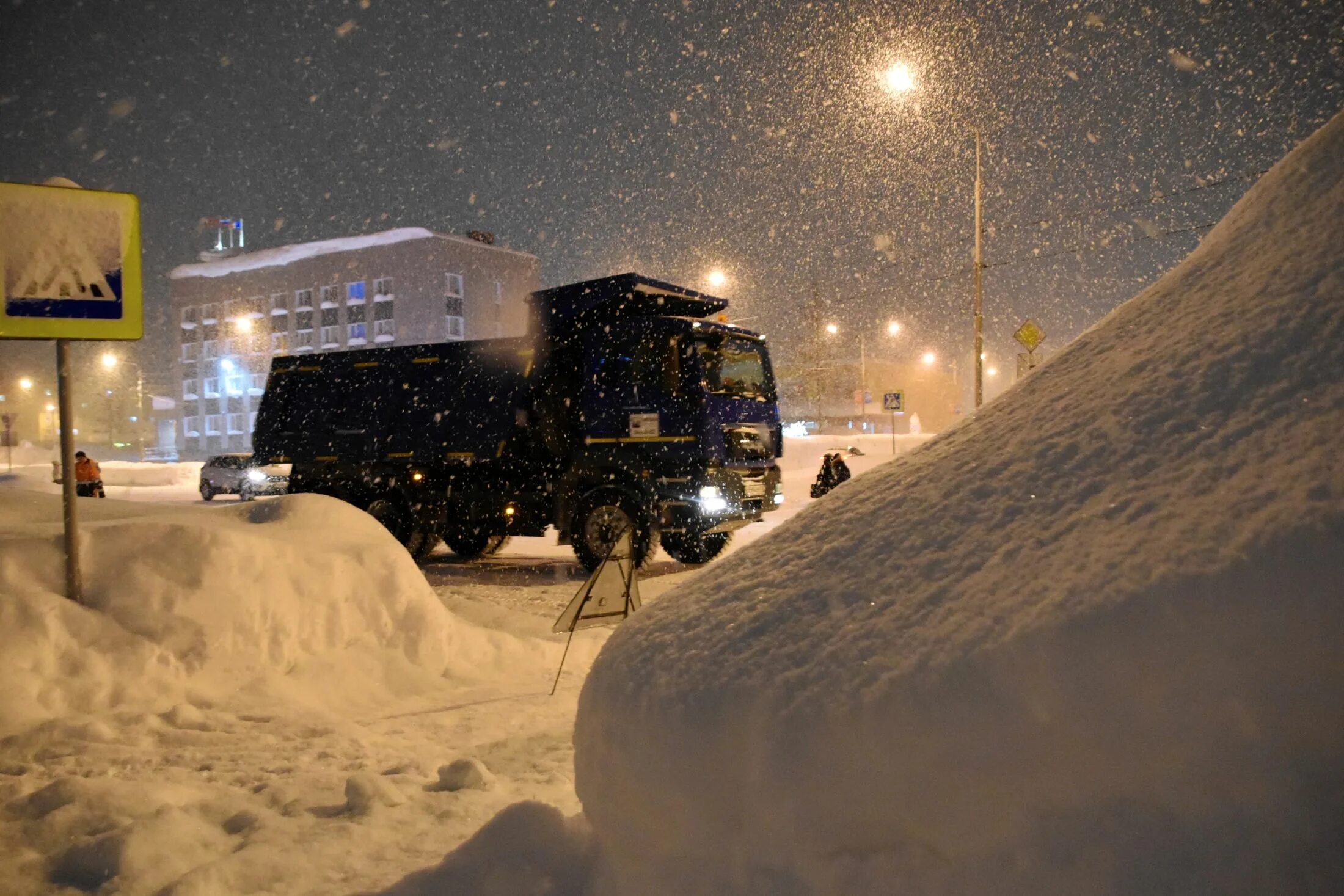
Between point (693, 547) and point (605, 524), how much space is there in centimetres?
165

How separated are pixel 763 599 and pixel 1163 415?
1.11 m

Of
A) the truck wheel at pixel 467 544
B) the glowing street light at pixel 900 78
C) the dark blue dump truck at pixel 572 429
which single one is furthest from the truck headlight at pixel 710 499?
the glowing street light at pixel 900 78

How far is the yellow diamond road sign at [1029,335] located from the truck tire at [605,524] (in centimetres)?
1132

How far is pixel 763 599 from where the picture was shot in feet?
8.05

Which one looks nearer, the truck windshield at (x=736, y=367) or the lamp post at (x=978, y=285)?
the truck windshield at (x=736, y=367)

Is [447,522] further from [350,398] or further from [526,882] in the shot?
[526,882]

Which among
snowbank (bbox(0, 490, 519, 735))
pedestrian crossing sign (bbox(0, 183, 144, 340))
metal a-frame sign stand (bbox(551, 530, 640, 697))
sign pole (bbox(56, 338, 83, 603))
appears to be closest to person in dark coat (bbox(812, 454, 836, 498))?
snowbank (bbox(0, 490, 519, 735))

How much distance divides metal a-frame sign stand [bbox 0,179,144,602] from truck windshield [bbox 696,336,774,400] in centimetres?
646

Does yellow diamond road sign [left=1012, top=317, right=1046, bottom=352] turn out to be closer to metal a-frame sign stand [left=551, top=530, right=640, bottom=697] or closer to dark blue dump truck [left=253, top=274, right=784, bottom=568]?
dark blue dump truck [left=253, top=274, right=784, bottom=568]

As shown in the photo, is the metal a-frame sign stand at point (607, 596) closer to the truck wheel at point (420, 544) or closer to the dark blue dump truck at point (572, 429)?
the dark blue dump truck at point (572, 429)

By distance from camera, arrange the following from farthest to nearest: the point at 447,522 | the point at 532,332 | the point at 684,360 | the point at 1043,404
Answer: the point at 447,522
the point at 532,332
the point at 684,360
the point at 1043,404

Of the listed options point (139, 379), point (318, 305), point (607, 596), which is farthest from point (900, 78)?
point (139, 379)

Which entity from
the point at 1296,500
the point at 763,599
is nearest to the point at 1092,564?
the point at 1296,500

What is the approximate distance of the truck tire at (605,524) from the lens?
37.0ft
